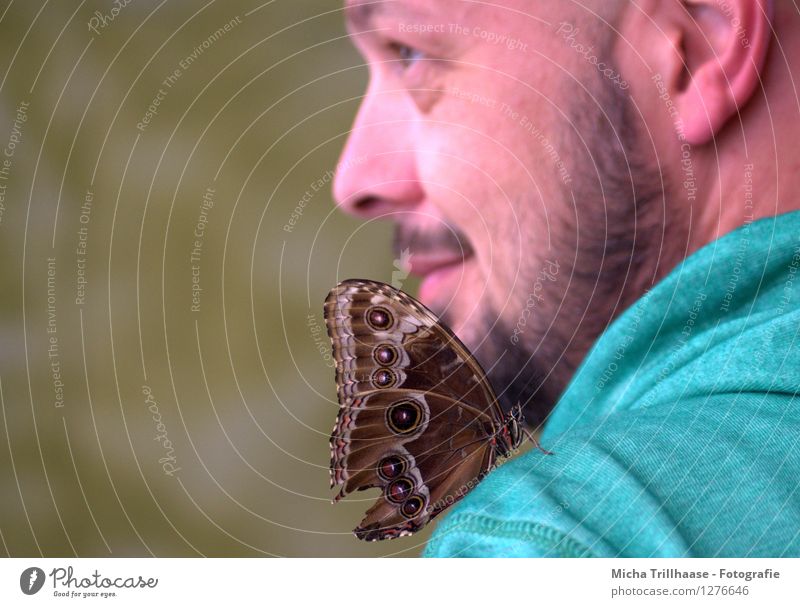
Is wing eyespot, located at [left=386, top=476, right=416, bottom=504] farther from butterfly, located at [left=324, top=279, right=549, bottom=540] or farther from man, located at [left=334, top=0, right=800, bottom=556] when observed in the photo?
man, located at [left=334, top=0, right=800, bottom=556]

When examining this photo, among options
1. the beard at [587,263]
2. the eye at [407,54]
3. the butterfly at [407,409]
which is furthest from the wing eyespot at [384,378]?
the eye at [407,54]

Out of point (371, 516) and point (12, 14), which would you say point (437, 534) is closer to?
point (371, 516)

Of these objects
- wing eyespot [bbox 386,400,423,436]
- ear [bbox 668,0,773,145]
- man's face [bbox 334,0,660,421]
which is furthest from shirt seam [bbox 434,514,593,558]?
ear [bbox 668,0,773,145]

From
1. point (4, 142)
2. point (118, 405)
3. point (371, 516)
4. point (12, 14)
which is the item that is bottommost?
point (371, 516)

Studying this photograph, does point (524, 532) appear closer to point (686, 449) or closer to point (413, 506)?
point (686, 449)

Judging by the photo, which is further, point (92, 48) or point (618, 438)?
point (92, 48)
